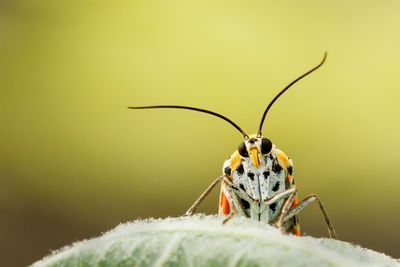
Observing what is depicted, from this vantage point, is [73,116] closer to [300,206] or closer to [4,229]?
[4,229]

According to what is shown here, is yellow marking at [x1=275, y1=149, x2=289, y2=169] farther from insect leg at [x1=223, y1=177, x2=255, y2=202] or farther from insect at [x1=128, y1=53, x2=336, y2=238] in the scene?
insect leg at [x1=223, y1=177, x2=255, y2=202]

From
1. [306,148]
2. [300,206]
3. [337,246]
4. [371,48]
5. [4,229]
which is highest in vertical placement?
[371,48]

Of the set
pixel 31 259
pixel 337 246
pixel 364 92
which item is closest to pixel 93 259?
pixel 337 246

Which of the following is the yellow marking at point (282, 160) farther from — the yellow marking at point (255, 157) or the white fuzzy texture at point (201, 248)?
the white fuzzy texture at point (201, 248)

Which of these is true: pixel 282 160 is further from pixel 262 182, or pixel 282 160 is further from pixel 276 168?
pixel 262 182

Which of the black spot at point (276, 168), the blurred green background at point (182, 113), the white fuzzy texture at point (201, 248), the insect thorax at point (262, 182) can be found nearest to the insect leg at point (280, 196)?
the insect thorax at point (262, 182)

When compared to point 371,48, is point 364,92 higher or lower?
lower

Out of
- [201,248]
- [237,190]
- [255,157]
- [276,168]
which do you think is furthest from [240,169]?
[201,248]
